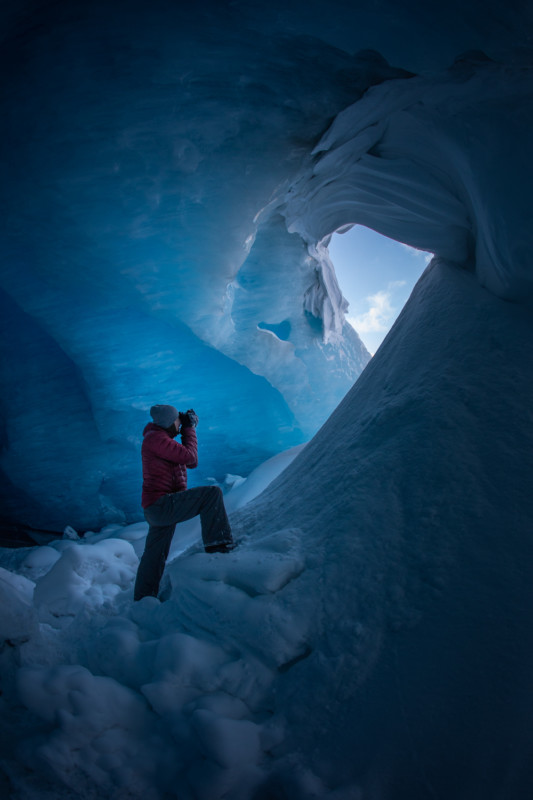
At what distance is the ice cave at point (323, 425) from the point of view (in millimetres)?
1046

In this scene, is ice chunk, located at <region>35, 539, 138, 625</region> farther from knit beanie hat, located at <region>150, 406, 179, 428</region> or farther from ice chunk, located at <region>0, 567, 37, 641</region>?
knit beanie hat, located at <region>150, 406, 179, 428</region>

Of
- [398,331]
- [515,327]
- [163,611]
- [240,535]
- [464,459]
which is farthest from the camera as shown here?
[398,331]

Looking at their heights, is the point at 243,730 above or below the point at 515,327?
below

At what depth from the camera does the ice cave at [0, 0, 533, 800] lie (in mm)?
1046

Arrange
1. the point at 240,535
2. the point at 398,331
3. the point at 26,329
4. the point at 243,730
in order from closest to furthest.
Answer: the point at 243,730
the point at 240,535
the point at 398,331
the point at 26,329

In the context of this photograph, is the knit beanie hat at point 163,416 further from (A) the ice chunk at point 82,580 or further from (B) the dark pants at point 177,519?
(A) the ice chunk at point 82,580

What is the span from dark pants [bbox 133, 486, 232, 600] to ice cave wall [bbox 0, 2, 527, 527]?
2.15 metres

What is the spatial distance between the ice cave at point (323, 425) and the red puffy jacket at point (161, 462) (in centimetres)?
55

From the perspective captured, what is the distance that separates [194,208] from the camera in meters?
3.91

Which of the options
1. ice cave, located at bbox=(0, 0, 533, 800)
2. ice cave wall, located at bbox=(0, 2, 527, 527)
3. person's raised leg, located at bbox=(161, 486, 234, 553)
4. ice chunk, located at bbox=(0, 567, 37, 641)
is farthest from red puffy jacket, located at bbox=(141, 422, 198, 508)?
ice cave wall, located at bbox=(0, 2, 527, 527)

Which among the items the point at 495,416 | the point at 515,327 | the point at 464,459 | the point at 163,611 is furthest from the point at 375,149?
the point at 163,611

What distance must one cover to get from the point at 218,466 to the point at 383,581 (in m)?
5.24

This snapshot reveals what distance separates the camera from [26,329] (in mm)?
5445

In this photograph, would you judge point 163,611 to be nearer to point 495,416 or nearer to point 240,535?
point 240,535
